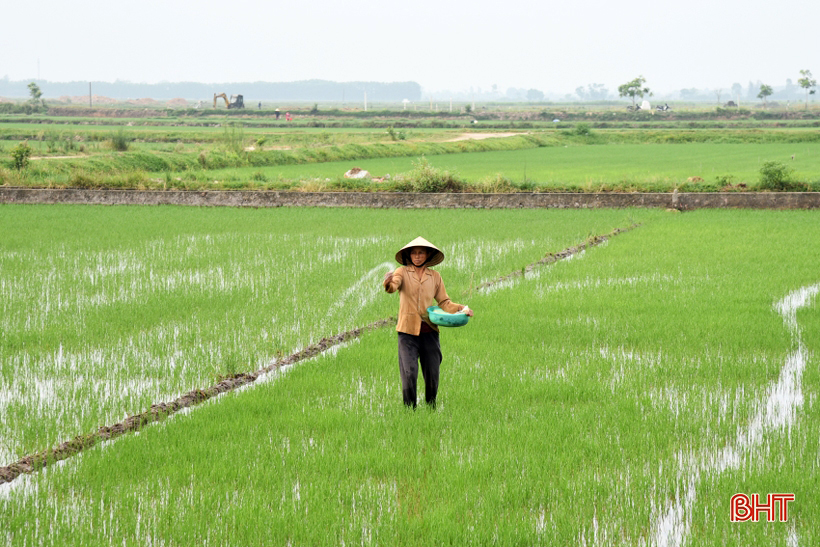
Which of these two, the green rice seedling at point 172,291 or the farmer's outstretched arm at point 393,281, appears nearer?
the farmer's outstretched arm at point 393,281

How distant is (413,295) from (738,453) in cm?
200

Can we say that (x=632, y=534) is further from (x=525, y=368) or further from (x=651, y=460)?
(x=525, y=368)

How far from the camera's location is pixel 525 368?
638 cm

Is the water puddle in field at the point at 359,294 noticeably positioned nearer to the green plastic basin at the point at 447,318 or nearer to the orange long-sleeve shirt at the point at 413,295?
the orange long-sleeve shirt at the point at 413,295

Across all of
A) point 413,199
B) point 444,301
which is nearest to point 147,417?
point 444,301

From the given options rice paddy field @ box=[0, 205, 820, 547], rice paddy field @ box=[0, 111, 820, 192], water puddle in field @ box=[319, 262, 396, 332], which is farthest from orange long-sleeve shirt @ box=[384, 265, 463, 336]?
rice paddy field @ box=[0, 111, 820, 192]

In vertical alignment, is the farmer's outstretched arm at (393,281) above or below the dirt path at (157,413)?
above

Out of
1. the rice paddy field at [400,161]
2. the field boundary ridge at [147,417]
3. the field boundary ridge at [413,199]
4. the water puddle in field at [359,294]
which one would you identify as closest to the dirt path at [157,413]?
the field boundary ridge at [147,417]

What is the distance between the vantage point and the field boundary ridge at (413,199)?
59.0ft

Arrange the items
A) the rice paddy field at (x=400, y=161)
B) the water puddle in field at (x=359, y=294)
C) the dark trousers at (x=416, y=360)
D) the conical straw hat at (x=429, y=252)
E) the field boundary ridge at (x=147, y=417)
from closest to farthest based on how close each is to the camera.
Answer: the field boundary ridge at (x=147, y=417)
the conical straw hat at (x=429, y=252)
the dark trousers at (x=416, y=360)
the water puddle in field at (x=359, y=294)
the rice paddy field at (x=400, y=161)

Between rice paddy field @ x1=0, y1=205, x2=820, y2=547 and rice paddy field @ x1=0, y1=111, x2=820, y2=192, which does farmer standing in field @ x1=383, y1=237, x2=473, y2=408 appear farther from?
rice paddy field @ x1=0, y1=111, x2=820, y2=192

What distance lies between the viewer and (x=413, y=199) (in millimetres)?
19812
